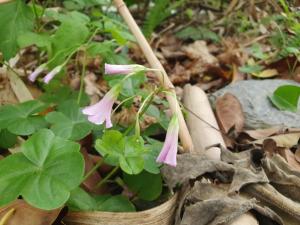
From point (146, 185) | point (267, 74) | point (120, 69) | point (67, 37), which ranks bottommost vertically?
point (267, 74)

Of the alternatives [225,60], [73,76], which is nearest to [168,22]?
[225,60]

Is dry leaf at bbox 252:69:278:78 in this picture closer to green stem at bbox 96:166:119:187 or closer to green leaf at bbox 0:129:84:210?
green stem at bbox 96:166:119:187

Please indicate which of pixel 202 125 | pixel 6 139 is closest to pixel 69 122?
pixel 6 139

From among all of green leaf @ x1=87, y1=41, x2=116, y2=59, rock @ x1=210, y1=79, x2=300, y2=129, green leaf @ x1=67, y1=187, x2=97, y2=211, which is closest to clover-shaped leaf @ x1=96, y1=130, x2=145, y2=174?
green leaf @ x1=67, y1=187, x2=97, y2=211

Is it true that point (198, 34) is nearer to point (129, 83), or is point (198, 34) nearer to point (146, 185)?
point (129, 83)

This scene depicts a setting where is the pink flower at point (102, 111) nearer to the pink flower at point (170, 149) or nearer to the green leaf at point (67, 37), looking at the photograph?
the pink flower at point (170, 149)

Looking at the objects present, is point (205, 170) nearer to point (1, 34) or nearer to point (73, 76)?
point (1, 34)
